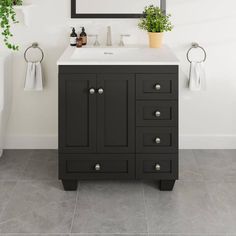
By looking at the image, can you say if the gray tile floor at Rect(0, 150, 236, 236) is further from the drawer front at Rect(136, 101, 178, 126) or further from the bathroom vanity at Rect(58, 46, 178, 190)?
the drawer front at Rect(136, 101, 178, 126)

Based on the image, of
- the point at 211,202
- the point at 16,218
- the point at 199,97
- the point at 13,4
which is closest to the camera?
the point at 16,218

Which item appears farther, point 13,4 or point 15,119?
point 15,119

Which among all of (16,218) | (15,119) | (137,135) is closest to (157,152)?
(137,135)

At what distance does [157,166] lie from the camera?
3.51 metres

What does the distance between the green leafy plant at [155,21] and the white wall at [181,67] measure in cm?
15

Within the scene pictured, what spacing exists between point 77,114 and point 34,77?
0.86m

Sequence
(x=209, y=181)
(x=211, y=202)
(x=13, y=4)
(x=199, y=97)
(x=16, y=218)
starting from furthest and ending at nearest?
(x=199, y=97) → (x=13, y=4) → (x=209, y=181) → (x=211, y=202) → (x=16, y=218)

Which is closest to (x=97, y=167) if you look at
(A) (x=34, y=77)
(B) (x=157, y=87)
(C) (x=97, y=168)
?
(C) (x=97, y=168)

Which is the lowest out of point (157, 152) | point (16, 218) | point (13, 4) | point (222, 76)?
point (16, 218)

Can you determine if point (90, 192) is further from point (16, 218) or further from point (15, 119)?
point (15, 119)

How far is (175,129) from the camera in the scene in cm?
346

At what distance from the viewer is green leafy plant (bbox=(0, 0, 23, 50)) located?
3873 millimetres

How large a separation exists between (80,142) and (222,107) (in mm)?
1367

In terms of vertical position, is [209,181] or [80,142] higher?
[80,142]
